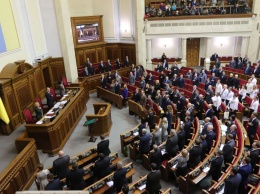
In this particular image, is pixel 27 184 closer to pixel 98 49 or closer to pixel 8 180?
pixel 8 180

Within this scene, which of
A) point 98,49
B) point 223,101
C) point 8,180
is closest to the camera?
point 8,180

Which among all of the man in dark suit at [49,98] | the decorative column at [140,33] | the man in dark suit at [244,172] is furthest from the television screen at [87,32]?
the man in dark suit at [244,172]

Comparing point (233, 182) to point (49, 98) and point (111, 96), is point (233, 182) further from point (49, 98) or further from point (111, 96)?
point (111, 96)

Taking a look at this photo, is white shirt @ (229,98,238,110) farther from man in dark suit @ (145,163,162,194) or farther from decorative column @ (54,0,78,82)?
decorative column @ (54,0,78,82)

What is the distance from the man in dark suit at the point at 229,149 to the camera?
548cm

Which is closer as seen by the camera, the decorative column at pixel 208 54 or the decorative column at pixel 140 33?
the decorative column at pixel 140 33

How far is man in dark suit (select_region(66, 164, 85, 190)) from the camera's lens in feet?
15.9

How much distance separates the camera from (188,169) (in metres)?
A: 5.66

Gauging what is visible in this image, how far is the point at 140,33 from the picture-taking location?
48.3 ft

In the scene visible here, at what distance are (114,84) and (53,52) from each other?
3.91 m

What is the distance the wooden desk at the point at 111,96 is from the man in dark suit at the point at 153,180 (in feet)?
19.9

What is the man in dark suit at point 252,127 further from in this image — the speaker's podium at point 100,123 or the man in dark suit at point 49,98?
the man in dark suit at point 49,98

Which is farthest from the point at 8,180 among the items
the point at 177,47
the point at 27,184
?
the point at 177,47

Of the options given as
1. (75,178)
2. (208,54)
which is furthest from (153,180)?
(208,54)
